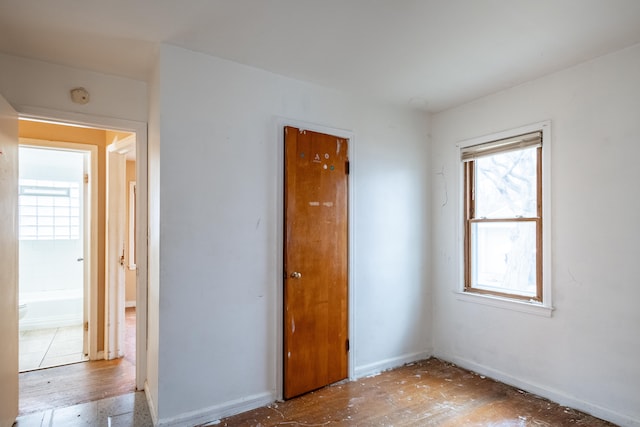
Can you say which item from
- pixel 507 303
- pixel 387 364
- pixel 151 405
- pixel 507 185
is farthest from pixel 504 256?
pixel 151 405

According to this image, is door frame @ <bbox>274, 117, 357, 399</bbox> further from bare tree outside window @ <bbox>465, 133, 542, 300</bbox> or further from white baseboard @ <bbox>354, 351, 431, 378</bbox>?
bare tree outside window @ <bbox>465, 133, 542, 300</bbox>

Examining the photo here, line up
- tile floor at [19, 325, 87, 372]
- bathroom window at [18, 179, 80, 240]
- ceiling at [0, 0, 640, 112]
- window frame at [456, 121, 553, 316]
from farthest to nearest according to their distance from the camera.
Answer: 1. bathroom window at [18, 179, 80, 240]
2. tile floor at [19, 325, 87, 372]
3. window frame at [456, 121, 553, 316]
4. ceiling at [0, 0, 640, 112]

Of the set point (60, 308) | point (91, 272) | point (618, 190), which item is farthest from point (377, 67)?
point (60, 308)

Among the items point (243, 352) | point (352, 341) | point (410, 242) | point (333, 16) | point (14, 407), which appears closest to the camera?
point (333, 16)

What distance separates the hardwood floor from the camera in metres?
2.68

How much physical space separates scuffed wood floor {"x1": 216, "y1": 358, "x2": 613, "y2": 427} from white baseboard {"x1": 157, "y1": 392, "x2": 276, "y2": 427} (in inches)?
1.9

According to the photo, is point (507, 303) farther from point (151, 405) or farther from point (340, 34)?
point (151, 405)

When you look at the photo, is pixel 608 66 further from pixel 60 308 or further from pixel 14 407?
pixel 60 308

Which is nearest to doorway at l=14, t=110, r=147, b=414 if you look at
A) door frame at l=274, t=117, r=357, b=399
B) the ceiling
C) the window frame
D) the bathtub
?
the ceiling

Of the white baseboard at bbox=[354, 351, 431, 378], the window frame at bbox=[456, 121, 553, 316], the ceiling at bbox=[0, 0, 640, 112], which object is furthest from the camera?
the white baseboard at bbox=[354, 351, 431, 378]

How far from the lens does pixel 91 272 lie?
3.61 metres

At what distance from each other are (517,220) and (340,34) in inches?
83.8

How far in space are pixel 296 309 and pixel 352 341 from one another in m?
0.69

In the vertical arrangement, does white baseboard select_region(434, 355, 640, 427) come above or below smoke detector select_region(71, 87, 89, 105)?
below
